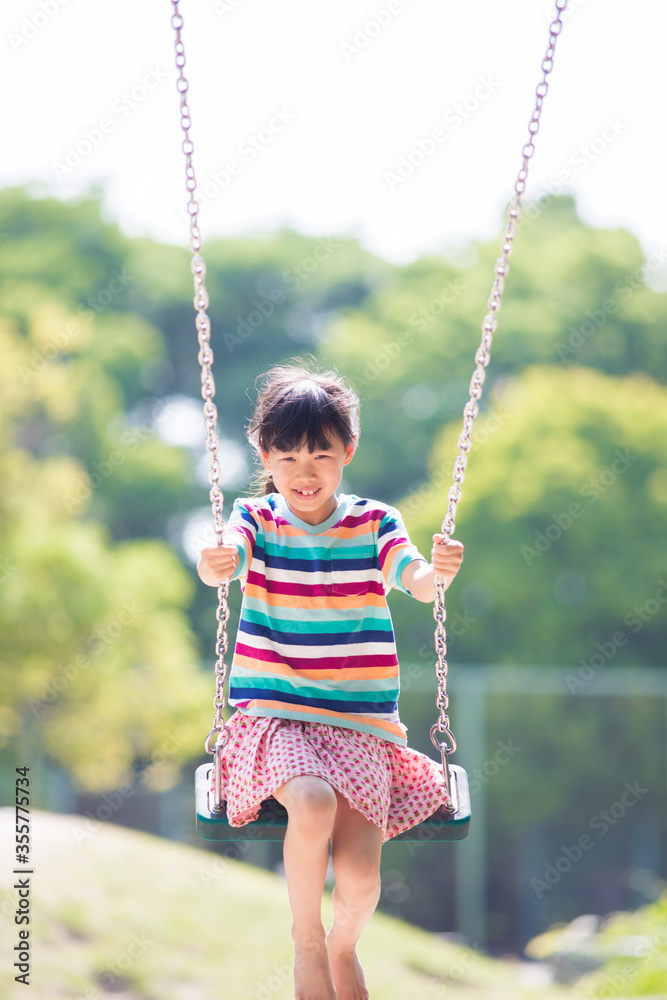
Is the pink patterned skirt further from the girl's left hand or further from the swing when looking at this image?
the girl's left hand

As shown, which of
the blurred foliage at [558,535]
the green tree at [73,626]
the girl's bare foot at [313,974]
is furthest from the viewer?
the blurred foliage at [558,535]

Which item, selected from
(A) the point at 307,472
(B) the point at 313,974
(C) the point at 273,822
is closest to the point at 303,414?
(A) the point at 307,472

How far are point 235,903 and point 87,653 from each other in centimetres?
310

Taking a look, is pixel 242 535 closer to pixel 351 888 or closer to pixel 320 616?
pixel 320 616

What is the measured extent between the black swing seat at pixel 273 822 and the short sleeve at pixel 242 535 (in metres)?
0.49

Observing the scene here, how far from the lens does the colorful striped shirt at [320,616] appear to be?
2.53 m

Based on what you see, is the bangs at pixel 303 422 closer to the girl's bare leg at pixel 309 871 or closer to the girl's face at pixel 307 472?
the girl's face at pixel 307 472

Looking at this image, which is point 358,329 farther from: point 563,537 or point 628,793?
point 628,793

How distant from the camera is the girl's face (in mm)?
2551

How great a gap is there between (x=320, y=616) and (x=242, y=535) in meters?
0.26

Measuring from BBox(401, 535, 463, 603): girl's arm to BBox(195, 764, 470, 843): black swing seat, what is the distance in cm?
49

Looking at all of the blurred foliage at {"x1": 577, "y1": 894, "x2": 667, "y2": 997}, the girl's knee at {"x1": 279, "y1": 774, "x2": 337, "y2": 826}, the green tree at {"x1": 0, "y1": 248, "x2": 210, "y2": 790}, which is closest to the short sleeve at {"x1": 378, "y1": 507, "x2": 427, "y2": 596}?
the girl's knee at {"x1": 279, "y1": 774, "x2": 337, "y2": 826}

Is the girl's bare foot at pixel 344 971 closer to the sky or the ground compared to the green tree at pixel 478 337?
closer to the ground

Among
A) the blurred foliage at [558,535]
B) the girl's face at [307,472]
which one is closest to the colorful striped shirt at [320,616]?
the girl's face at [307,472]
